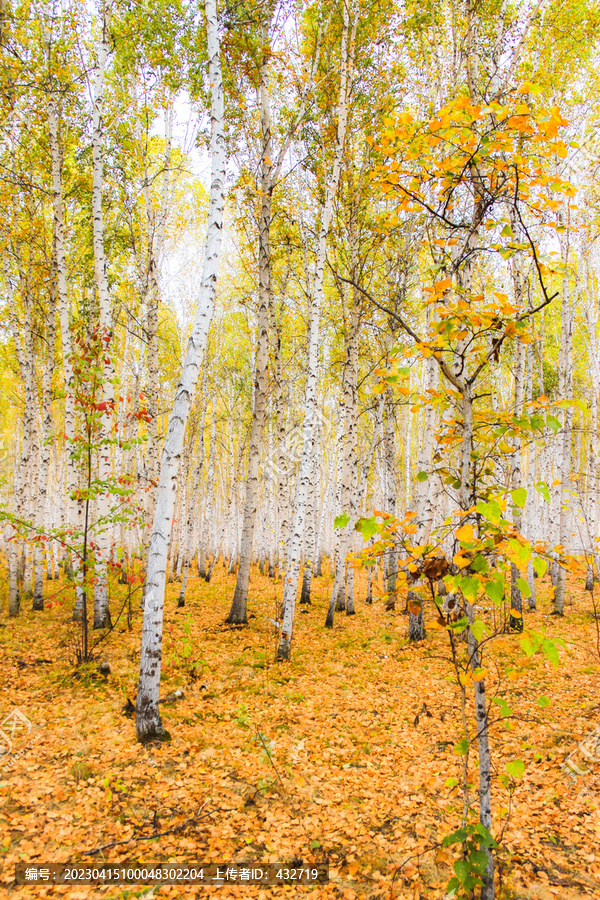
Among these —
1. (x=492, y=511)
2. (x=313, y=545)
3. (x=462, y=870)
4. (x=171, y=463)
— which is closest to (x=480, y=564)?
(x=492, y=511)

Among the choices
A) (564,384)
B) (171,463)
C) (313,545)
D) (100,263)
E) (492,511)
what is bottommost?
(313,545)

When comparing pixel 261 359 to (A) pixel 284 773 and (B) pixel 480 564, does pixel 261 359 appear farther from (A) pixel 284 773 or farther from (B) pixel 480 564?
(B) pixel 480 564

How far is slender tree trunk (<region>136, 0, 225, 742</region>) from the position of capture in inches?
167

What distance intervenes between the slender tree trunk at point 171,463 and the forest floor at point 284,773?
1.77ft

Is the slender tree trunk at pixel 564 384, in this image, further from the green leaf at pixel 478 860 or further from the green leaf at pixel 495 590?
the green leaf at pixel 495 590

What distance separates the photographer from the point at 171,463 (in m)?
4.36

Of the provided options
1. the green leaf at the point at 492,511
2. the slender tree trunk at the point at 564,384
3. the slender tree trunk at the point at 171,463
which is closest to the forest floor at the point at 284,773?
the slender tree trunk at the point at 171,463

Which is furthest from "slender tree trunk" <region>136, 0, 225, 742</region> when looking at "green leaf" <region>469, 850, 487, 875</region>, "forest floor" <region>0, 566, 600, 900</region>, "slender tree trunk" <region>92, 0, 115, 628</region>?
"green leaf" <region>469, 850, 487, 875</region>

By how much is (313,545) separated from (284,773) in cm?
909

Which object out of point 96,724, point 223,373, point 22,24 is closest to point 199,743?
point 96,724

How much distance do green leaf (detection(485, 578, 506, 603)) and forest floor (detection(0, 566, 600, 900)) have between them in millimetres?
387

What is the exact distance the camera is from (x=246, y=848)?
3.20 m

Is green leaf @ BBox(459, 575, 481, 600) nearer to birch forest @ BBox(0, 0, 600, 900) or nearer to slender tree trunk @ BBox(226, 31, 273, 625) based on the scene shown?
birch forest @ BBox(0, 0, 600, 900)

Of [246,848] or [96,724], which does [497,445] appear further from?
[96,724]
